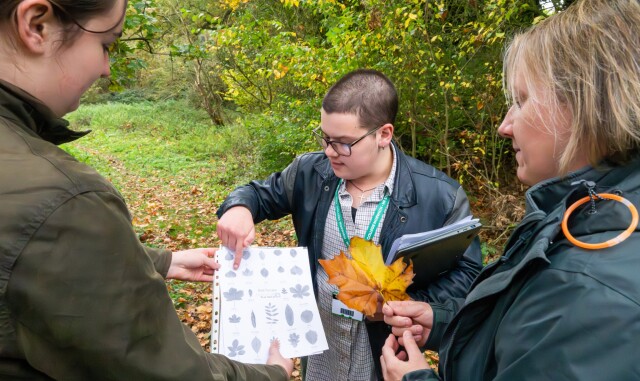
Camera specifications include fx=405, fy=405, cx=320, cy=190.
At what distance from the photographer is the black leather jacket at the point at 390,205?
7.22 feet

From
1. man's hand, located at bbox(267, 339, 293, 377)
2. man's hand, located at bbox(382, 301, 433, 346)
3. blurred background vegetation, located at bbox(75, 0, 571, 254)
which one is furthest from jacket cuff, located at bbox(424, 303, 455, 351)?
blurred background vegetation, located at bbox(75, 0, 571, 254)

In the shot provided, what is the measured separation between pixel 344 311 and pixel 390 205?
2.11ft

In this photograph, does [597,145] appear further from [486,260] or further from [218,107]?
[218,107]

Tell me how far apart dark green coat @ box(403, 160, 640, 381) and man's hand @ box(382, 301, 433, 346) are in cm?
47

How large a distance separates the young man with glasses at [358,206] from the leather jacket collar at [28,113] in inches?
43.6

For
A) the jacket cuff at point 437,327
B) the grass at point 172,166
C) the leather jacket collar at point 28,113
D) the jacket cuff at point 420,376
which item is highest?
the leather jacket collar at point 28,113

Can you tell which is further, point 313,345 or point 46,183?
point 313,345

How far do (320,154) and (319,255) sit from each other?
67 centimetres

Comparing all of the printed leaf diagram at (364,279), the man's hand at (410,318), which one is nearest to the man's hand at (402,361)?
the man's hand at (410,318)

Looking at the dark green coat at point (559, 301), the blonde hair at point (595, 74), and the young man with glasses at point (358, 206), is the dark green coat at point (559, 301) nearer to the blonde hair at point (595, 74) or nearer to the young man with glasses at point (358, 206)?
the blonde hair at point (595, 74)

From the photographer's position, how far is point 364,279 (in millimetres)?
1778

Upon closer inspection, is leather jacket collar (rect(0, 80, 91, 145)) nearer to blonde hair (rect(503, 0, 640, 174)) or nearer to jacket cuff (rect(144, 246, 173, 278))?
jacket cuff (rect(144, 246, 173, 278))

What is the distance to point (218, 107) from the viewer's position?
20219 millimetres

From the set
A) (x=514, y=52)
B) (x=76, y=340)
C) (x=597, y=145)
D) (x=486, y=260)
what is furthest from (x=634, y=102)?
(x=486, y=260)
